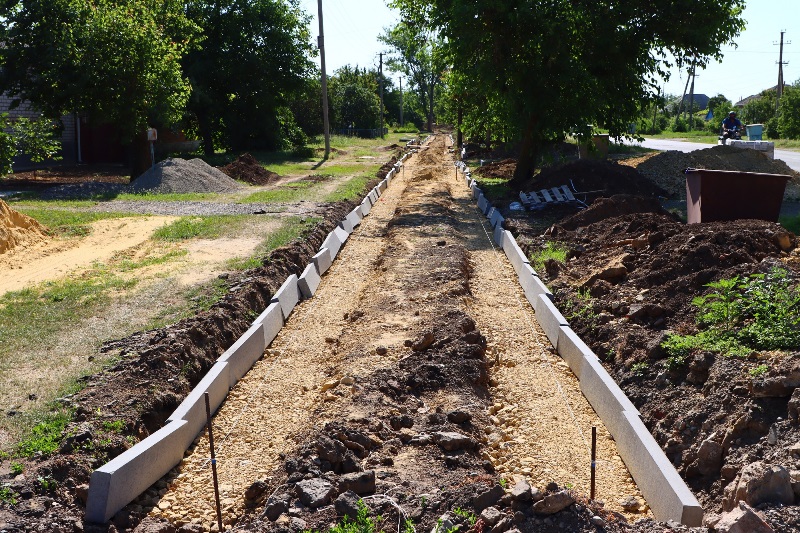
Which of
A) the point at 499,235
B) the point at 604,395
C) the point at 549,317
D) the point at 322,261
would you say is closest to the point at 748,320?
the point at 604,395

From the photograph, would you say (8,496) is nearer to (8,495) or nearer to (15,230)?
(8,495)

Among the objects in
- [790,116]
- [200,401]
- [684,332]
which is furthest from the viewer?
[790,116]

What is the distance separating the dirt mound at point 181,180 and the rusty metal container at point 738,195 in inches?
604

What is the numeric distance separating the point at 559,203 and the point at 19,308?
40.8ft

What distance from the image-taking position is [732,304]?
23.8 ft

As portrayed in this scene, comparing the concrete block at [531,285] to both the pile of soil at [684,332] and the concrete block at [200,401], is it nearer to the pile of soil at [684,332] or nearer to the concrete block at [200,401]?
the pile of soil at [684,332]

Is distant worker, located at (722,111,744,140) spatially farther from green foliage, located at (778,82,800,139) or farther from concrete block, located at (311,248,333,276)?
green foliage, located at (778,82,800,139)

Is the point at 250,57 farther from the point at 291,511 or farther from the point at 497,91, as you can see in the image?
the point at 291,511

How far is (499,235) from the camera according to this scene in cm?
1573

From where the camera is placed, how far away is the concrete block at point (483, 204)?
19.9m

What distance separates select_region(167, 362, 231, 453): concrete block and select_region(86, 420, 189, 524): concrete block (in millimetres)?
125

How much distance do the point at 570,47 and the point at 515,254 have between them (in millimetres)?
9433

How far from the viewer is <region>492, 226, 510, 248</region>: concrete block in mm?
15185

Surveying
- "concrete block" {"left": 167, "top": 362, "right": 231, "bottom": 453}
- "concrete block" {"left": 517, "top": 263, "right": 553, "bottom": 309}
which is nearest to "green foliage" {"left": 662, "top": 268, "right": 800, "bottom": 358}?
"concrete block" {"left": 517, "top": 263, "right": 553, "bottom": 309}
